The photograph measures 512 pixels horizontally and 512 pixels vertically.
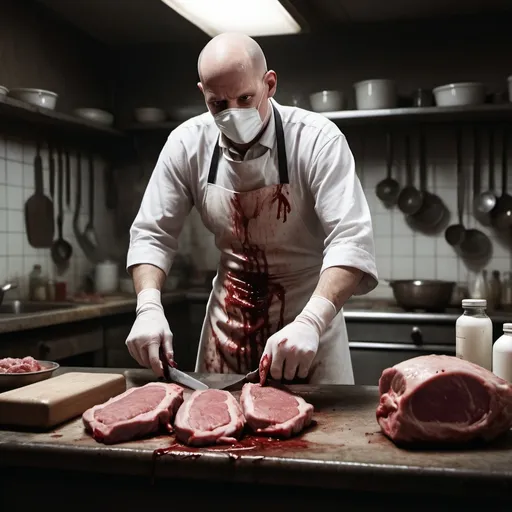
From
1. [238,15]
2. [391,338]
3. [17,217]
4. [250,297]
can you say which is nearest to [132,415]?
[250,297]

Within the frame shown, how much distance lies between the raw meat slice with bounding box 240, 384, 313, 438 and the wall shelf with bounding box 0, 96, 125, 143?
2.55 metres

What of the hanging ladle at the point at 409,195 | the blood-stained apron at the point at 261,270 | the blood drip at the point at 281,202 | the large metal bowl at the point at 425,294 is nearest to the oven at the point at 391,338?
the large metal bowl at the point at 425,294

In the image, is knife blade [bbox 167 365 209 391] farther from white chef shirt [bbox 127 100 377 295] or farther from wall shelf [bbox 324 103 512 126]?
wall shelf [bbox 324 103 512 126]

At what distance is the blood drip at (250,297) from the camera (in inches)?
102

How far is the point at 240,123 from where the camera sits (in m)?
2.30

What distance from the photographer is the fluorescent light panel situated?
3.29 meters

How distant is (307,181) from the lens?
2496mm

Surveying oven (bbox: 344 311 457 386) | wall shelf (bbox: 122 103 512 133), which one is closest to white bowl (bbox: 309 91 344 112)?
wall shelf (bbox: 122 103 512 133)

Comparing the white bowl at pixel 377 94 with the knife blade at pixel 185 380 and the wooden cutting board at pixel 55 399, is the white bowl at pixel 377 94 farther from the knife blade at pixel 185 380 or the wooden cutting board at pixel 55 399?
the wooden cutting board at pixel 55 399

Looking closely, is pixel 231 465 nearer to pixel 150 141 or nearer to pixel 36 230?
pixel 36 230

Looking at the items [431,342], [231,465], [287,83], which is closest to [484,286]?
[431,342]

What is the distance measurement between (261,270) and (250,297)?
0.12m

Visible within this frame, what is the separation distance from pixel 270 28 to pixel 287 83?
1.44 m

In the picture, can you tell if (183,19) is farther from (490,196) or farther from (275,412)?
(275,412)
